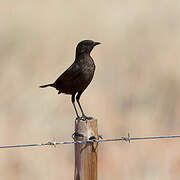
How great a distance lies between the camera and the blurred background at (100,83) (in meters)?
7.39

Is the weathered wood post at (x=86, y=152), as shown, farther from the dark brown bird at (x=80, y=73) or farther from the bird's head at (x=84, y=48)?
the bird's head at (x=84, y=48)

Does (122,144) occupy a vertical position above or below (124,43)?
below

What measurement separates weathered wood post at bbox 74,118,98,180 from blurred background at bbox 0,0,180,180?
347 cm

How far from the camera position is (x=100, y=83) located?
8.39 meters

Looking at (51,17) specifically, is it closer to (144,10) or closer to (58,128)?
(144,10)

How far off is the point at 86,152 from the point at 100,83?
467cm

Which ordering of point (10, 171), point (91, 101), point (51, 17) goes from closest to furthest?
point (10, 171) → point (91, 101) → point (51, 17)

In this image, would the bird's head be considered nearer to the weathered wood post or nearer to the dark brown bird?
the dark brown bird

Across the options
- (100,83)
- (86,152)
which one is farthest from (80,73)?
(100,83)

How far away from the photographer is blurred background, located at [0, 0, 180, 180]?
7.39m

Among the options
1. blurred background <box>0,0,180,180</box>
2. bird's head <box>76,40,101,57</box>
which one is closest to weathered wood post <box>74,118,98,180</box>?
bird's head <box>76,40,101,57</box>

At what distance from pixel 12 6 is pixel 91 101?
2.73 m

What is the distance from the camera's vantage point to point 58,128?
7.75m

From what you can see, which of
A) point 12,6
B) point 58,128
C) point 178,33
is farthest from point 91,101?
point 12,6
